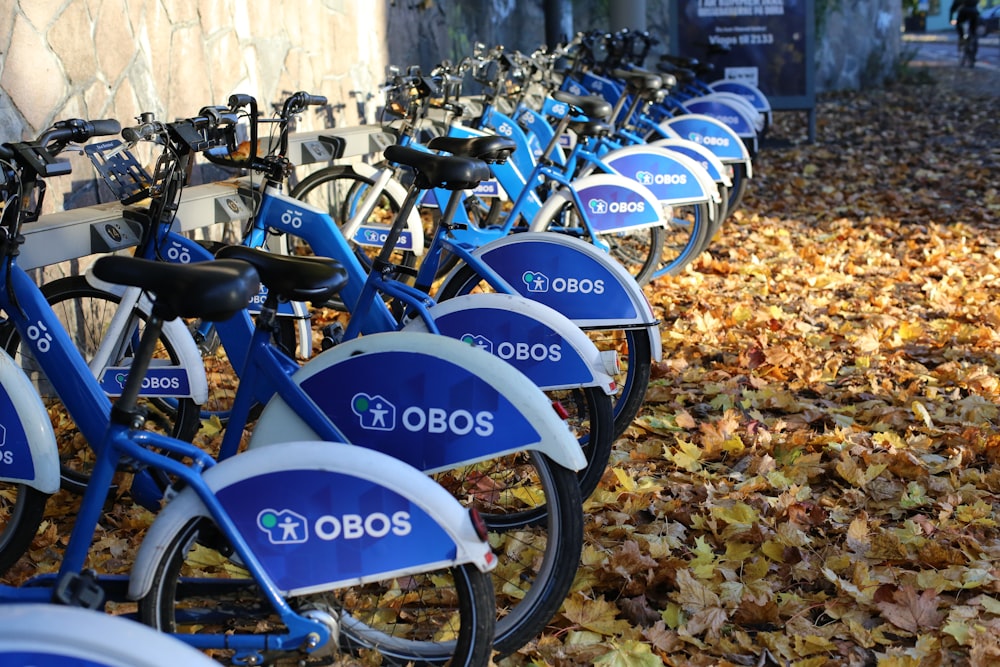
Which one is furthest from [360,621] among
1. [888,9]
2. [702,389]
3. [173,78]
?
[888,9]

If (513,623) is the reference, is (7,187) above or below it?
above

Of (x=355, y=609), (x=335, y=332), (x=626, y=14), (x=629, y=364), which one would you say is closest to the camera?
(x=355, y=609)

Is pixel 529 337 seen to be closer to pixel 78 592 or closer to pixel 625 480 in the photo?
pixel 625 480

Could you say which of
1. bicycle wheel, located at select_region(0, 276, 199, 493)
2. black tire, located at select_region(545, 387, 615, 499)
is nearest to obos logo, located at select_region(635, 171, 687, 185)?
black tire, located at select_region(545, 387, 615, 499)

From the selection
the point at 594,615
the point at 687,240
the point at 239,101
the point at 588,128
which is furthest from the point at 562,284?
the point at 687,240

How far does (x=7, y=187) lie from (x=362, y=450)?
1.33 metres

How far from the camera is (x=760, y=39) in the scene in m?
10.9

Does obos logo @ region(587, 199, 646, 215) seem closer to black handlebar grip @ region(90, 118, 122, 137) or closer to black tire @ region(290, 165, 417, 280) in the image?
black tire @ region(290, 165, 417, 280)

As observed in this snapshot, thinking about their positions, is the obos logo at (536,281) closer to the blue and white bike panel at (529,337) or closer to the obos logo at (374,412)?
the blue and white bike panel at (529,337)

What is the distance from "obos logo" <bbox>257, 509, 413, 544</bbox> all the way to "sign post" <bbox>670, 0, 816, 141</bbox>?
948 cm

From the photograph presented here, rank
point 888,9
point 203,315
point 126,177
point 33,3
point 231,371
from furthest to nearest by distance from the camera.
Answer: point 888,9, point 33,3, point 231,371, point 126,177, point 203,315

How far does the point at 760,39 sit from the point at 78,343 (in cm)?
847

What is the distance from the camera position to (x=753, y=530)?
323 centimetres

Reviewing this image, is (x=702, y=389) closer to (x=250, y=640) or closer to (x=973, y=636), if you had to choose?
(x=973, y=636)
